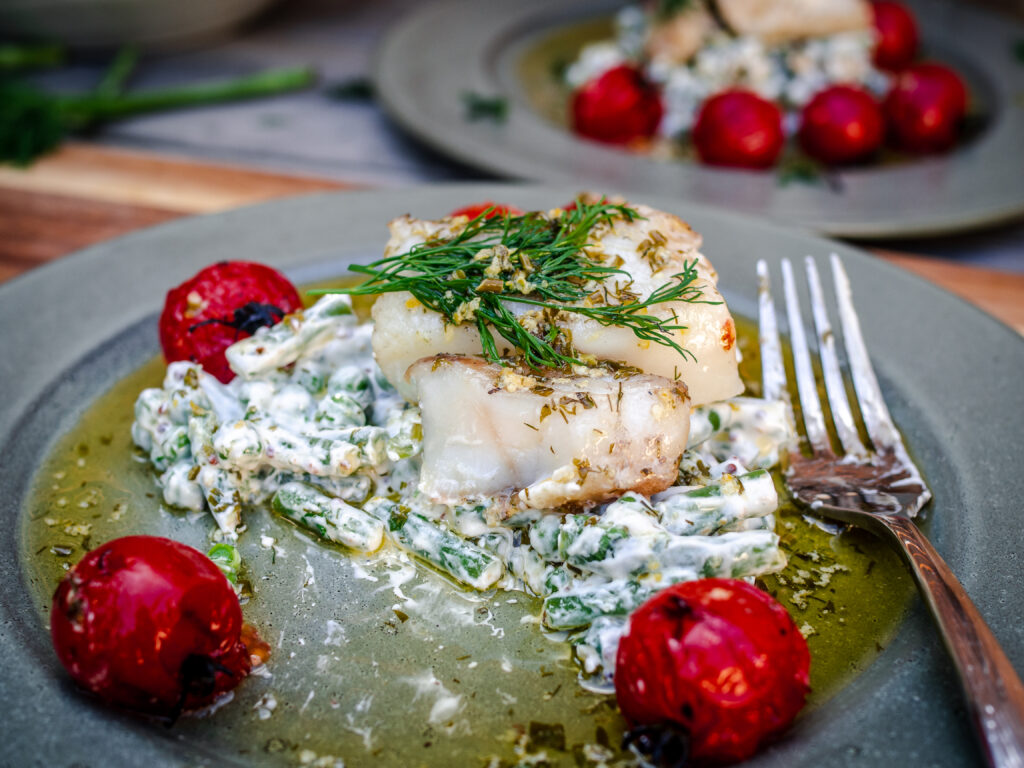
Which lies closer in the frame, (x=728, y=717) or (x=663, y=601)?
(x=728, y=717)

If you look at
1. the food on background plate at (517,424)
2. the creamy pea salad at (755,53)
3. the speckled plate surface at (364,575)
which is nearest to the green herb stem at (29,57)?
the speckled plate surface at (364,575)

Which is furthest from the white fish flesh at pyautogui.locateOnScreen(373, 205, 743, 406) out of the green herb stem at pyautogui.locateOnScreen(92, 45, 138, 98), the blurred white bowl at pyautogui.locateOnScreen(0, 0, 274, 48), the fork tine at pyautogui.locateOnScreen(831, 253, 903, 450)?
the blurred white bowl at pyautogui.locateOnScreen(0, 0, 274, 48)

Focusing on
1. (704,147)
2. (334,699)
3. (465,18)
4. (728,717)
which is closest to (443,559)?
(334,699)

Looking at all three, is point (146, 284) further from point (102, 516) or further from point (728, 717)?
point (728, 717)

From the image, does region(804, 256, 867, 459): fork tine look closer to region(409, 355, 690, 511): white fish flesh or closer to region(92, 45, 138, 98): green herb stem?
region(409, 355, 690, 511): white fish flesh

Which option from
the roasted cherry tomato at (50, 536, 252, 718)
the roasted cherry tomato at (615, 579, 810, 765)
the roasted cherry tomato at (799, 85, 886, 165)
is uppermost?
the roasted cherry tomato at (799, 85, 886, 165)

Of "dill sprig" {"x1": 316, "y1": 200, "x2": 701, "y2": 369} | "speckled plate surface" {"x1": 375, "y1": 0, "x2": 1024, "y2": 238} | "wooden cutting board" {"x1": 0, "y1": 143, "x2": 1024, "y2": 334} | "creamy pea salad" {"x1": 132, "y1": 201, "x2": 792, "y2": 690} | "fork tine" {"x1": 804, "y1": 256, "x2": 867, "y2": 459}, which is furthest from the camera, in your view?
"speckled plate surface" {"x1": 375, "y1": 0, "x2": 1024, "y2": 238}

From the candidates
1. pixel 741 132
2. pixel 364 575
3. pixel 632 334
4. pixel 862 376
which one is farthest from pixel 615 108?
pixel 364 575
